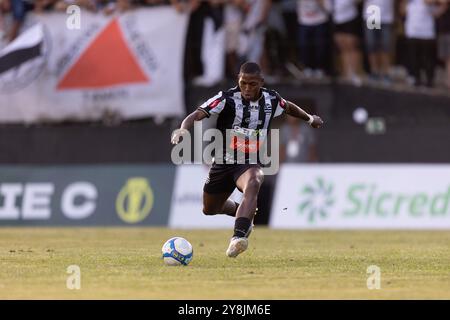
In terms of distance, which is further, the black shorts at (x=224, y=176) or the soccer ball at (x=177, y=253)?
the black shorts at (x=224, y=176)

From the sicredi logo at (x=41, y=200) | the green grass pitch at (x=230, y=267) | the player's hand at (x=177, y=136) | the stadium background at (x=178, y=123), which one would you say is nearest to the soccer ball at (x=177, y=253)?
the green grass pitch at (x=230, y=267)

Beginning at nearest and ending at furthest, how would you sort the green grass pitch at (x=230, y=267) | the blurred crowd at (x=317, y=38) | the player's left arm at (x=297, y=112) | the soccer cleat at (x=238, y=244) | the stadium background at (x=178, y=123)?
the green grass pitch at (x=230, y=267) → the soccer cleat at (x=238, y=244) → the player's left arm at (x=297, y=112) → the blurred crowd at (x=317, y=38) → the stadium background at (x=178, y=123)

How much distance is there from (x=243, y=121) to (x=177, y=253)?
2.19 meters

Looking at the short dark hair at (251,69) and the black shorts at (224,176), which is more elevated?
the short dark hair at (251,69)

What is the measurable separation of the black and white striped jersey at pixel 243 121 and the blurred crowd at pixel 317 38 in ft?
32.6

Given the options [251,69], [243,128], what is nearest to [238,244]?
[243,128]

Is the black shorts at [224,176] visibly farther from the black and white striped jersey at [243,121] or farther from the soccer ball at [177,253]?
the soccer ball at [177,253]

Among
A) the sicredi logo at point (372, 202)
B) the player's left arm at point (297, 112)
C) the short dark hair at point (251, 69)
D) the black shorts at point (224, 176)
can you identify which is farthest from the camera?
the sicredi logo at point (372, 202)

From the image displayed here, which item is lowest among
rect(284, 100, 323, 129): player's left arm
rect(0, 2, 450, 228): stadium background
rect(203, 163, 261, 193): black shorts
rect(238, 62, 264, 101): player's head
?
rect(0, 2, 450, 228): stadium background

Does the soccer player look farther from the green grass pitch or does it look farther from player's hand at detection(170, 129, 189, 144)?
the green grass pitch

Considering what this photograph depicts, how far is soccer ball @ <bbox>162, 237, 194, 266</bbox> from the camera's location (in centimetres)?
1471

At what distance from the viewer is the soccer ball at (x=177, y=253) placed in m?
14.7

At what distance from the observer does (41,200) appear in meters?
26.9

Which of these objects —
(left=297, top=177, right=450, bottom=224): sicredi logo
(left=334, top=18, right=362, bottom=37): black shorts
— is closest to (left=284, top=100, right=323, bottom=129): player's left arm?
(left=297, top=177, right=450, bottom=224): sicredi logo
